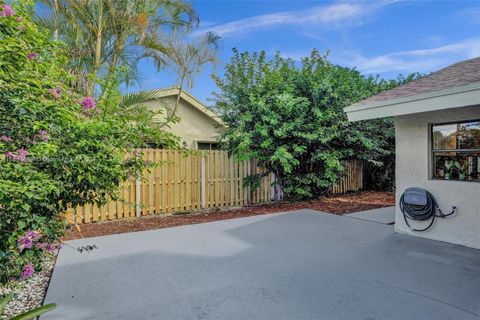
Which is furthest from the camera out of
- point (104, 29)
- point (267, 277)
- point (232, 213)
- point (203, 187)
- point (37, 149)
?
point (104, 29)

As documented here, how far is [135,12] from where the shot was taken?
25.8 ft

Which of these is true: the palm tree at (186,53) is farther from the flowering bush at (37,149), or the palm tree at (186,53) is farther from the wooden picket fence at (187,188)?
the flowering bush at (37,149)

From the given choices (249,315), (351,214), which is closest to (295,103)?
(351,214)

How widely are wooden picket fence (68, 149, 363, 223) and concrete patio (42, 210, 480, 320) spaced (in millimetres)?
1637

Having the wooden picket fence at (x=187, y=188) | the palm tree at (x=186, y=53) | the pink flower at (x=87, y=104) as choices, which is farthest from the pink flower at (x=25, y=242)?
the palm tree at (x=186, y=53)

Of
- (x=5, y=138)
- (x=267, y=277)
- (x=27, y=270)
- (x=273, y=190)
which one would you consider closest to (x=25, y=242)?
(x=27, y=270)

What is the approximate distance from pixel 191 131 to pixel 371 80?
24.5 feet

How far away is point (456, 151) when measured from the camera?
187 inches

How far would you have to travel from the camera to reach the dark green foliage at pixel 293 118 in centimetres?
785

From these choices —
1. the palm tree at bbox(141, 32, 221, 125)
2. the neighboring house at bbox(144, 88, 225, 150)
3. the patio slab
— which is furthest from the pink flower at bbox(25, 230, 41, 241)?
the neighboring house at bbox(144, 88, 225, 150)

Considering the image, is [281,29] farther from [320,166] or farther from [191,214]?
[191,214]

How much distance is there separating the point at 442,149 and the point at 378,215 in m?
2.58

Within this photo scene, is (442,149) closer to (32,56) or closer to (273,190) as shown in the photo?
(273,190)

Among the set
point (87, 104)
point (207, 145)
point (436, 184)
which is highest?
point (207, 145)
